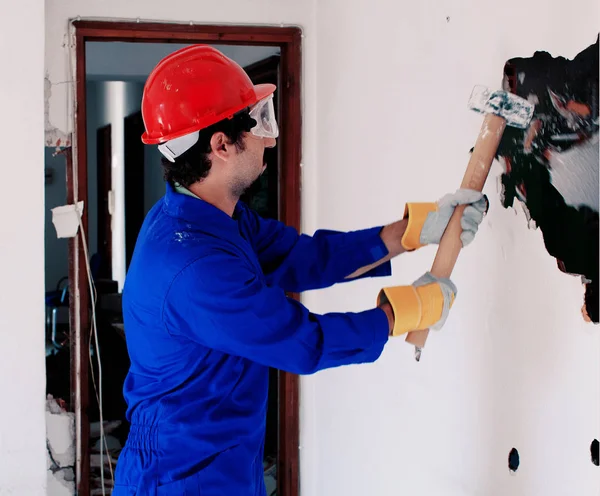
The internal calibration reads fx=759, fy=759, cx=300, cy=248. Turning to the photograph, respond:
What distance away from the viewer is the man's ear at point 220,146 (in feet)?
5.95

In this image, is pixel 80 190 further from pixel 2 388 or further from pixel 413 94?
pixel 413 94

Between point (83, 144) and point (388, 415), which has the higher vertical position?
point (83, 144)

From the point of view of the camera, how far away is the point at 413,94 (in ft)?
7.29

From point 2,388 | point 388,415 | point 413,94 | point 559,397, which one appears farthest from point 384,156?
point 2,388

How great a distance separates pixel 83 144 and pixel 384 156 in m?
1.39

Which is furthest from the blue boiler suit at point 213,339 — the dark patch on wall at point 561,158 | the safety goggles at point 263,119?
the dark patch on wall at point 561,158

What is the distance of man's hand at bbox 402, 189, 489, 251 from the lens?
1.63 metres

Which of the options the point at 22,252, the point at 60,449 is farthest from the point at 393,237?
the point at 60,449

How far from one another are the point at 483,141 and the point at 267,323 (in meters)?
0.59

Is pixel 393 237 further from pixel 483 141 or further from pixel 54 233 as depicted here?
pixel 54 233

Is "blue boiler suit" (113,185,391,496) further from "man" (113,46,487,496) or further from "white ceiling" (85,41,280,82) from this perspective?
"white ceiling" (85,41,280,82)

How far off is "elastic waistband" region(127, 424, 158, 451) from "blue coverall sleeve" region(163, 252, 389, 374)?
0.38 metres

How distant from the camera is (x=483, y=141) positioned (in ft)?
5.23

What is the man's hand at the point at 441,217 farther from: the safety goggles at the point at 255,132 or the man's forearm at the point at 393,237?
the safety goggles at the point at 255,132
